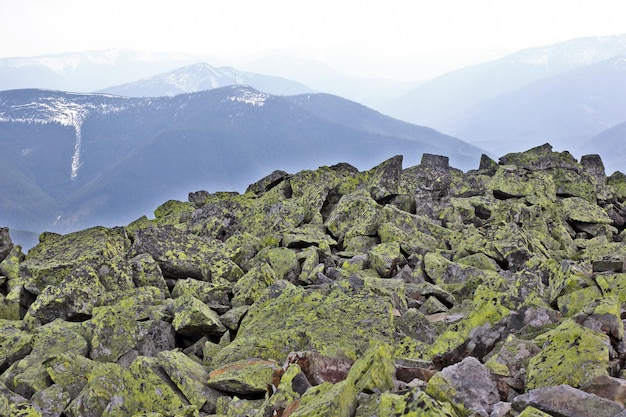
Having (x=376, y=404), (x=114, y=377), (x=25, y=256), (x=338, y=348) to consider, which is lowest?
(x=25, y=256)

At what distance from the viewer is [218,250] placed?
19.9 m

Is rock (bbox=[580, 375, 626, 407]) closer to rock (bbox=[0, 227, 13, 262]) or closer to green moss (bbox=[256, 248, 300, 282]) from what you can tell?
green moss (bbox=[256, 248, 300, 282])

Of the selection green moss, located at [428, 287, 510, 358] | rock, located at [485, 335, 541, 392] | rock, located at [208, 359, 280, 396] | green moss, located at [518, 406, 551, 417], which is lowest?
rock, located at [208, 359, 280, 396]

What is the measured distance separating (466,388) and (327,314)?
5.25 meters

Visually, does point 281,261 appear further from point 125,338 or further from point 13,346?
point 13,346

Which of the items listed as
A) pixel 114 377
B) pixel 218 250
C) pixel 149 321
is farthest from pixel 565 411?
pixel 218 250

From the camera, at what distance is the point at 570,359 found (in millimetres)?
8070

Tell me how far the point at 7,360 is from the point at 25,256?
9.19 meters

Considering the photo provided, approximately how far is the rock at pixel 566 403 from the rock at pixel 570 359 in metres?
0.80

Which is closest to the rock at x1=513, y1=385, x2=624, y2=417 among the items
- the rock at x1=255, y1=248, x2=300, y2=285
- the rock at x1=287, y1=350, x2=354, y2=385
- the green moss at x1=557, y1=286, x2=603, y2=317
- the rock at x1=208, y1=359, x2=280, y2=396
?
the rock at x1=287, y1=350, x2=354, y2=385

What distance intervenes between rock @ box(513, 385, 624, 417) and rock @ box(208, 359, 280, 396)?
15.5 ft

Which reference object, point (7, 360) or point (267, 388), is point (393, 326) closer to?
point (267, 388)

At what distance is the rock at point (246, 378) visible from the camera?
10.0 m

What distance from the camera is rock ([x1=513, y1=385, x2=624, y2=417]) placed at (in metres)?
6.61
